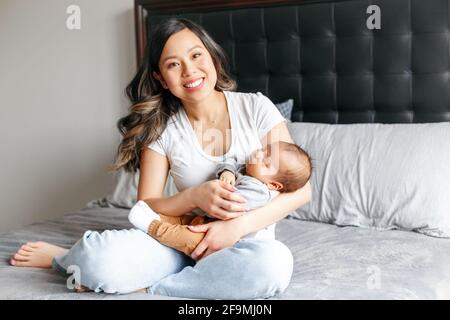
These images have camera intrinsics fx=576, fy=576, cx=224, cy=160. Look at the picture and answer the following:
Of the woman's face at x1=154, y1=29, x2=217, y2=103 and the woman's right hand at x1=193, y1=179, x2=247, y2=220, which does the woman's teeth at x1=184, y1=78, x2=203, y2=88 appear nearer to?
the woman's face at x1=154, y1=29, x2=217, y2=103

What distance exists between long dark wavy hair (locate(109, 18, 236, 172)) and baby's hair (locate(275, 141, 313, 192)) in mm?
379

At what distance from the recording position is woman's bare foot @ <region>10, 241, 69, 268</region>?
171 centimetres

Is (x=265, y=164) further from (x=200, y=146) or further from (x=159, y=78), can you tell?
(x=159, y=78)

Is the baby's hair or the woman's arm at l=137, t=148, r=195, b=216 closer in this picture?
the baby's hair

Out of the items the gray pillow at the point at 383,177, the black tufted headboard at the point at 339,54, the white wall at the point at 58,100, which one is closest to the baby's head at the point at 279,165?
the gray pillow at the point at 383,177

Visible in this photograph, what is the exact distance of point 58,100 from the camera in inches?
127

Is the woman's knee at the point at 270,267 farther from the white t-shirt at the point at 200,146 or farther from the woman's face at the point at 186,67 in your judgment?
the woman's face at the point at 186,67

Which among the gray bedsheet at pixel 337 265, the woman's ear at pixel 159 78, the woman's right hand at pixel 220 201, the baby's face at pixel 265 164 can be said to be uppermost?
the woman's ear at pixel 159 78

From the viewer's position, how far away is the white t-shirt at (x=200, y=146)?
1729mm

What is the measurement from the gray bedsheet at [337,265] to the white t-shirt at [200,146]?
372 mm

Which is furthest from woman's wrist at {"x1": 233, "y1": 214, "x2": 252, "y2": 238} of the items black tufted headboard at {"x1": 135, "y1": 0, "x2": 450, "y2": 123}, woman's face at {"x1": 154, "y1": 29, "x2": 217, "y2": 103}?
black tufted headboard at {"x1": 135, "y1": 0, "x2": 450, "y2": 123}

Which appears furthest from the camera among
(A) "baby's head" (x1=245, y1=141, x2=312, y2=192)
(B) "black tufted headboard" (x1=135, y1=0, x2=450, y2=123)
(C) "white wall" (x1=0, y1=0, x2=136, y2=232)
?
(C) "white wall" (x1=0, y1=0, x2=136, y2=232)

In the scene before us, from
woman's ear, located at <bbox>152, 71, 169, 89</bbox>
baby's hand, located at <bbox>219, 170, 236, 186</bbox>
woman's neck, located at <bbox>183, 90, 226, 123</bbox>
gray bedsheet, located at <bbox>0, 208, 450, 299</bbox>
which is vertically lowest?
gray bedsheet, located at <bbox>0, 208, 450, 299</bbox>

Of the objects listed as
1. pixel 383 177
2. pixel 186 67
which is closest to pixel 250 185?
pixel 186 67
